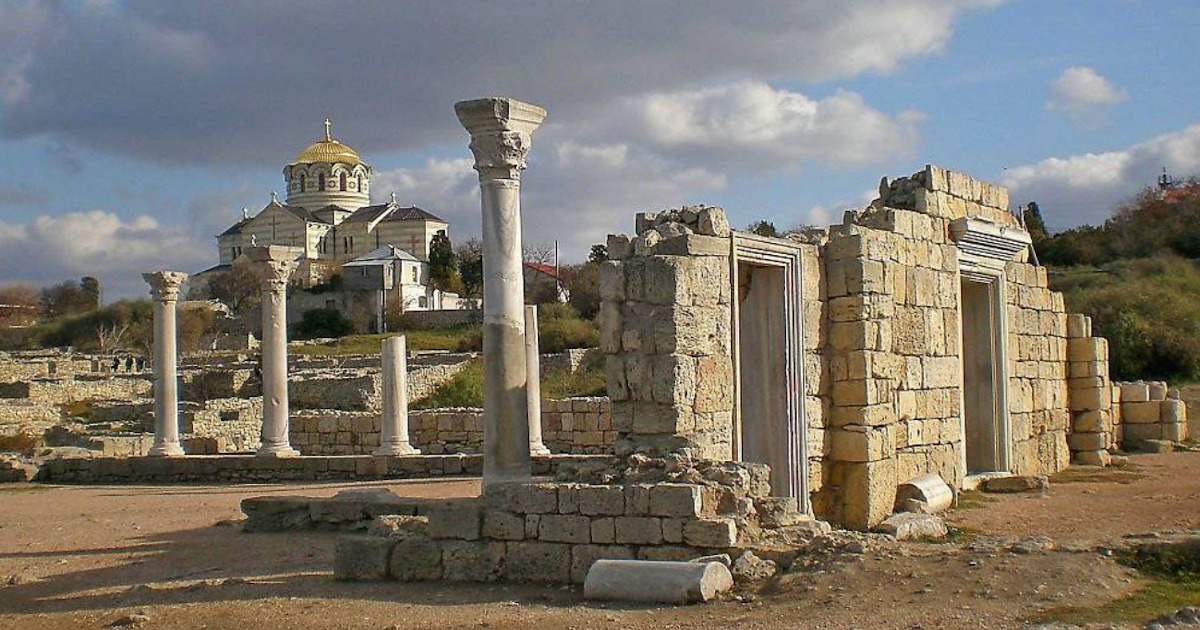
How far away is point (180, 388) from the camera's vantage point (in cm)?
3831

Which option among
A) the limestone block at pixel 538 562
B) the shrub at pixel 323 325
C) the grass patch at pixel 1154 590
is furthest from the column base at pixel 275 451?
the shrub at pixel 323 325

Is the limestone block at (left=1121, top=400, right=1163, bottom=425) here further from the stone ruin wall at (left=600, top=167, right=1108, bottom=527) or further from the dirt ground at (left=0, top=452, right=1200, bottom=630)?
the dirt ground at (left=0, top=452, right=1200, bottom=630)

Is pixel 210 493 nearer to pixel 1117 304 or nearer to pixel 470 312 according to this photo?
pixel 1117 304

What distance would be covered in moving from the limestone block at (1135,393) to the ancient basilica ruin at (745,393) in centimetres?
119

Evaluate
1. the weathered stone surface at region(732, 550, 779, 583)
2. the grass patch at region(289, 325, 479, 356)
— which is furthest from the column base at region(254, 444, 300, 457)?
the grass patch at region(289, 325, 479, 356)

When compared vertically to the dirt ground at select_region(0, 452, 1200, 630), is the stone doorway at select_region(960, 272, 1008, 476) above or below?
above

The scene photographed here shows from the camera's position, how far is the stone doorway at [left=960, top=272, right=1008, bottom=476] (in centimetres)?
1631

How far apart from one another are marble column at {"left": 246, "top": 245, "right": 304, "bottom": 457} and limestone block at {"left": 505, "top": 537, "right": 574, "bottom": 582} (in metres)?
11.3

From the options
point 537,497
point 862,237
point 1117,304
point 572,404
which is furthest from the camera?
point 1117,304

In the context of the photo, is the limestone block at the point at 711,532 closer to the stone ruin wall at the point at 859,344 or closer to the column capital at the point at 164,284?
the stone ruin wall at the point at 859,344

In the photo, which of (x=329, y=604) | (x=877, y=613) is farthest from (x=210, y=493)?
(x=877, y=613)

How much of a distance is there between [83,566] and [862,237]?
8171 mm

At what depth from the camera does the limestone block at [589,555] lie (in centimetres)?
930

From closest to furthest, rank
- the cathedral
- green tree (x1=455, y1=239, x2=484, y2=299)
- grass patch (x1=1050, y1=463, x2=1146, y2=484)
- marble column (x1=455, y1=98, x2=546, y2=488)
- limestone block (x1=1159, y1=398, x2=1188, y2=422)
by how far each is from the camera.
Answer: marble column (x1=455, y1=98, x2=546, y2=488)
grass patch (x1=1050, y1=463, x2=1146, y2=484)
limestone block (x1=1159, y1=398, x2=1188, y2=422)
green tree (x1=455, y1=239, x2=484, y2=299)
the cathedral
